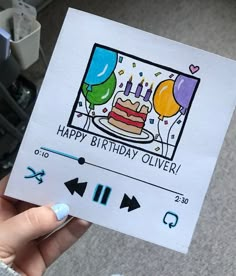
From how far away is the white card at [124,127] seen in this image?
2.45 ft

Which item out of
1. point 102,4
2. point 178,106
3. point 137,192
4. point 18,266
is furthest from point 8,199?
point 102,4

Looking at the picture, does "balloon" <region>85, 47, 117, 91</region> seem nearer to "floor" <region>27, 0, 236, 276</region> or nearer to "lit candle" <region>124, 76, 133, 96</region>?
"lit candle" <region>124, 76, 133, 96</region>

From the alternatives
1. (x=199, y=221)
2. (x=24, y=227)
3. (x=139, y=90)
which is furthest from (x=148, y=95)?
(x=199, y=221)

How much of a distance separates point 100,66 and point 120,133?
4.6 inches

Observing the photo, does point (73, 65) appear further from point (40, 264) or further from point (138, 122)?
point (40, 264)

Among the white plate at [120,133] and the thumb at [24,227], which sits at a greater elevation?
the white plate at [120,133]

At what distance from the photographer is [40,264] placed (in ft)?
2.84

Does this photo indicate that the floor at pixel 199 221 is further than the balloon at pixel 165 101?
Yes

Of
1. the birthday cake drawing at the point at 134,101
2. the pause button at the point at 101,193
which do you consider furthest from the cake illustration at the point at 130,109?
the pause button at the point at 101,193

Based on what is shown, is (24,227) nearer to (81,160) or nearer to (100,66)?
(81,160)

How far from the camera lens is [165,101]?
0.76 meters

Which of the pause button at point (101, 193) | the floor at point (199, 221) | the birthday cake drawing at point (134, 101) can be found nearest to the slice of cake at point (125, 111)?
the birthday cake drawing at point (134, 101)
